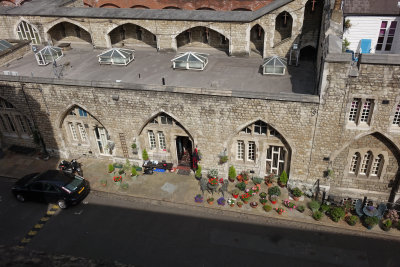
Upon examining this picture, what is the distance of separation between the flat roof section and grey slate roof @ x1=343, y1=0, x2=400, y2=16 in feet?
15.0

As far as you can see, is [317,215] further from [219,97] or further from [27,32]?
[27,32]

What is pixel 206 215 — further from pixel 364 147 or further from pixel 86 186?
pixel 364 147

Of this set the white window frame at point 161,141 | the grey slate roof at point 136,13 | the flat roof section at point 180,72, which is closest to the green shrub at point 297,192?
the flat roof section at point 180,72

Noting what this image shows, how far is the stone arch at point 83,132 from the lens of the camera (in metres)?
24.2

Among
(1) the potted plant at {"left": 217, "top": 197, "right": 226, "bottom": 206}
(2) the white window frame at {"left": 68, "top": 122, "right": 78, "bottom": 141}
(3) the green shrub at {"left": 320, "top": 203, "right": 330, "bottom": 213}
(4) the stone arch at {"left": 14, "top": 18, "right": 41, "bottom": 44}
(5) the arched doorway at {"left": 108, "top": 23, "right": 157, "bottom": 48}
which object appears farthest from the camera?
(4) the stone arch at {"left": 14, "top": 18, "right": 41, "bottom": 44}

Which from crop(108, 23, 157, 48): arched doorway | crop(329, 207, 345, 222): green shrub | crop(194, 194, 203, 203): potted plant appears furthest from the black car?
crop(329, 207, 345, 222): green shrub

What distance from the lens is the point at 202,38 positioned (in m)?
28.7

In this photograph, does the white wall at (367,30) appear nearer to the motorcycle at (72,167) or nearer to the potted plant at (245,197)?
the potted plant at (245,197)

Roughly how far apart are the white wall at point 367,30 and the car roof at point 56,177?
20.8m

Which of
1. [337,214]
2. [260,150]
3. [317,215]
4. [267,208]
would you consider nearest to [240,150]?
[260,150]

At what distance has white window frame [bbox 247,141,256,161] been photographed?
22.0 m

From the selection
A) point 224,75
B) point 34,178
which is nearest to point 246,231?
point 224,75

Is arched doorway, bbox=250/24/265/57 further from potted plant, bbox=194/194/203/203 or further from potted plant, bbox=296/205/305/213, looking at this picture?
potted plant, bbox=296/205/305/213

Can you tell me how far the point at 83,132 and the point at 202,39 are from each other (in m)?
12.8
